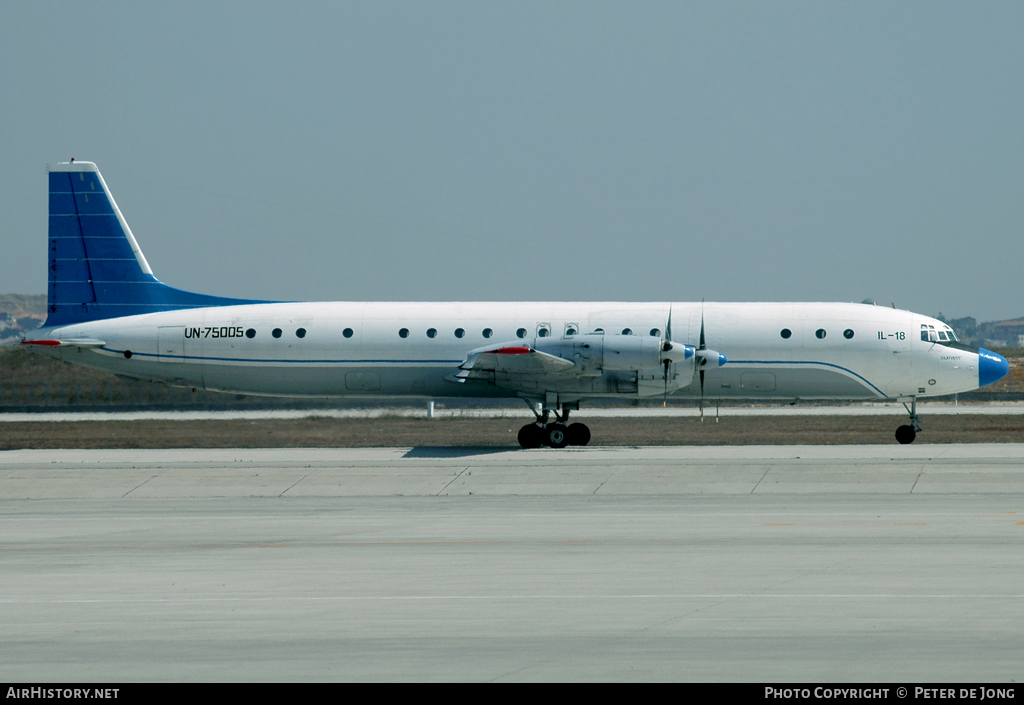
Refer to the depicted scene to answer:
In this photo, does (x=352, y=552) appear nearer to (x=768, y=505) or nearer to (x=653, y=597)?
(x=653, y=597)

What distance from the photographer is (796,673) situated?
8172 millimetres

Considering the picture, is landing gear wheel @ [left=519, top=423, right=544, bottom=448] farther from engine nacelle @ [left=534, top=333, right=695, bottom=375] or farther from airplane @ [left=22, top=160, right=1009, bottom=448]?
engine nacelle @ [left=534, top=333, right=695, bottom=375]

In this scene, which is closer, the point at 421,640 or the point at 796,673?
the point at 796,673

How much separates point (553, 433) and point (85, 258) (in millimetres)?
15644

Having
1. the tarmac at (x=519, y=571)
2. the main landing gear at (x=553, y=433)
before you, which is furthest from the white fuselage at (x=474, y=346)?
the tarmac at (x=519, y=571)

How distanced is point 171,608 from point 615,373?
2033 centimetres

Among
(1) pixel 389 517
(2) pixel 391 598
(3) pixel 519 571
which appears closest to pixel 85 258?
(1) pixel 389 517

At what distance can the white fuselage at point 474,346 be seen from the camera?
31062 millimetres

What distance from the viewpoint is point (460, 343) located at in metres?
31.3

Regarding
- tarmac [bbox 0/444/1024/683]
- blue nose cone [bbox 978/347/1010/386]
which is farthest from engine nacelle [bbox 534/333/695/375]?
blue nose cone [bbox 978/347/1010/386]

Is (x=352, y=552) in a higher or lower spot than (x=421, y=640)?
lower

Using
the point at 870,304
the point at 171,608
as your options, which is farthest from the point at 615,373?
the point at 171,608

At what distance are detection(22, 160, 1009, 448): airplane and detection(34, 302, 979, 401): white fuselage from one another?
43mm
